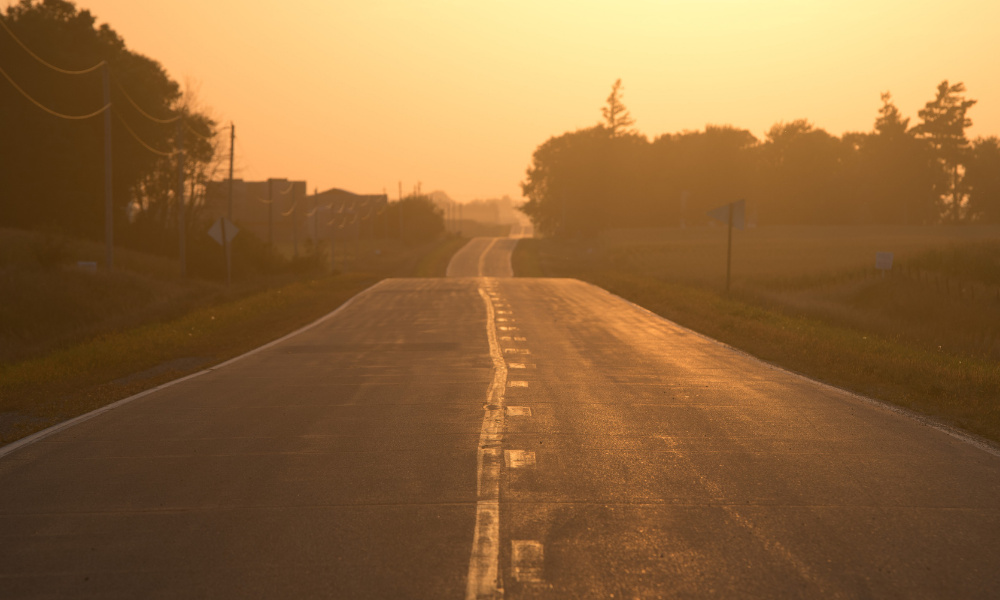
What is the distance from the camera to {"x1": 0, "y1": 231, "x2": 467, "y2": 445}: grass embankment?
1062 cm

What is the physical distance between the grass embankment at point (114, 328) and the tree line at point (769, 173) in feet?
266

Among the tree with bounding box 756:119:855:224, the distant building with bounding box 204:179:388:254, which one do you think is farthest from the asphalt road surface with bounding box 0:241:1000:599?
the tree with bounding box 756:119:855:224

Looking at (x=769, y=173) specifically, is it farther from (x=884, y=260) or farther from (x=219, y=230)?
(x=219, y=230)

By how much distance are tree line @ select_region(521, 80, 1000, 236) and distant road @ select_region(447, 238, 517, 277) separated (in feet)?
78.6

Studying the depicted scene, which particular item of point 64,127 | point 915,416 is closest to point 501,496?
point 915,416

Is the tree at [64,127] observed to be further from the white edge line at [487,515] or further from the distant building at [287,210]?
the distant building at [287,210]

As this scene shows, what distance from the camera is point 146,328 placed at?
19625mm

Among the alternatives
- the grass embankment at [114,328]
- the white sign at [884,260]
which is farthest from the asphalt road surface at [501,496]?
the white sign at [884,260]

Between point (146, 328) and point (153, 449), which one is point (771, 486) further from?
point (146, 328)

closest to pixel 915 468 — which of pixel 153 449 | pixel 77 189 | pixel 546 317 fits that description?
pixel 153 449

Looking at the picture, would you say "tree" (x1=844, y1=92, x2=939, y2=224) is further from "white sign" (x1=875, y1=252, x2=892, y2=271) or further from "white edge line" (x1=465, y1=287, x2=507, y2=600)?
"white edge line" (x1=465, y1=287, x2=507, y2=600)

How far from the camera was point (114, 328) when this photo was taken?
19.7m

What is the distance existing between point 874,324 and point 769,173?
108 metres

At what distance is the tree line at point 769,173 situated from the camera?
331 ft
